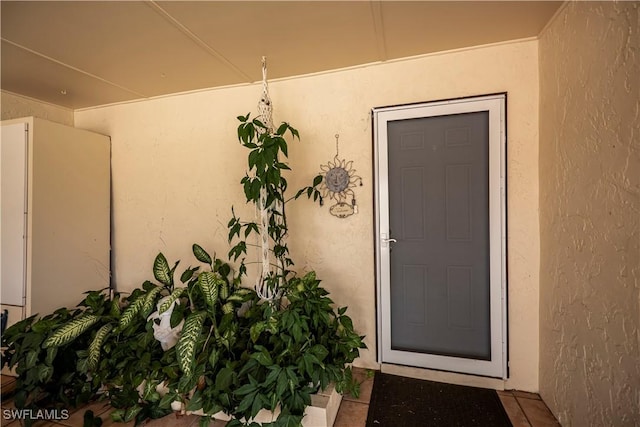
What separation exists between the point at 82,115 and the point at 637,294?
13.9 feet

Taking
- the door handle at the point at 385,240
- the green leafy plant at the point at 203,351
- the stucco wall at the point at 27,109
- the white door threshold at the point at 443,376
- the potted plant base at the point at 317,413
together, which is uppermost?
the stucco wall at the point at 27,109

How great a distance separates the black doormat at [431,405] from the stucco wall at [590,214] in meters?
0.35

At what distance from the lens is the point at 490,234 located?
1879 mm

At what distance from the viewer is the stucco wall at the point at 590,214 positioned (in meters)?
1.06

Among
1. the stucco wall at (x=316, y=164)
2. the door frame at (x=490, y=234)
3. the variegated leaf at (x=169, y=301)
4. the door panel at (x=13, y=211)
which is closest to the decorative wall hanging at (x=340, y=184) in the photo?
the stucco wall at (x=316, y=164)

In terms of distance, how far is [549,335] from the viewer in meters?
1.67

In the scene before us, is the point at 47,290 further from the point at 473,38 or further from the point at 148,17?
the point at 473,38

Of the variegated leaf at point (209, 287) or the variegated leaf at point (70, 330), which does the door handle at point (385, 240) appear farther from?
the variegated leaf at point (70, 330)

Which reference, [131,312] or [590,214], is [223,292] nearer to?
[131,312]

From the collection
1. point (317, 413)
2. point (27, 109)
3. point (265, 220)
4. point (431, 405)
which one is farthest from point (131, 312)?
point (27, 109)

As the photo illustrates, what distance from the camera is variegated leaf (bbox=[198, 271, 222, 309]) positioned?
1.72m

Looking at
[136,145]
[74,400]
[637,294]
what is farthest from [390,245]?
[136,145]

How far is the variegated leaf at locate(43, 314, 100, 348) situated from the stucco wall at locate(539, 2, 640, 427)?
2.71m

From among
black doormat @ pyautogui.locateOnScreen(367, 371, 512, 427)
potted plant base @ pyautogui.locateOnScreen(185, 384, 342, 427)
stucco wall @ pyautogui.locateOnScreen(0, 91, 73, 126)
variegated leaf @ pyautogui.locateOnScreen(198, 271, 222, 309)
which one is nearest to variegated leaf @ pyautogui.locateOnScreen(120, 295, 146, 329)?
variegated leaf @ pyautogui.locateOnScreen(198, 271, 222, 309)
